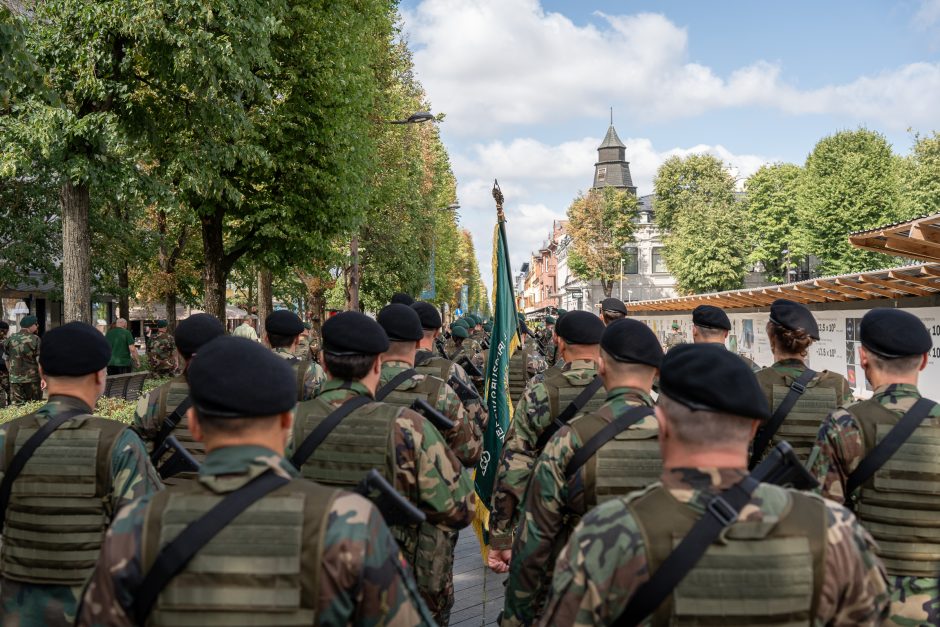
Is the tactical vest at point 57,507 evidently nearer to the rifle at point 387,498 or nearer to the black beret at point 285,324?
the rifle at point 387,498

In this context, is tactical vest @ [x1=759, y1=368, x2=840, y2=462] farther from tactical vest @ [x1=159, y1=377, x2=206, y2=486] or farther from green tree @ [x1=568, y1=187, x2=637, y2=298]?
green tree @ [x1=568, y1=187, x2=637, y2=298]

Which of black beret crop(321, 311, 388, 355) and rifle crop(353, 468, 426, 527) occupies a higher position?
black beret crop(321, 311, 388, 355)

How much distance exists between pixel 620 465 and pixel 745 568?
1374mm

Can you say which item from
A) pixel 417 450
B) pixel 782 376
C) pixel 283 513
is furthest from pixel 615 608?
pixel 782 376

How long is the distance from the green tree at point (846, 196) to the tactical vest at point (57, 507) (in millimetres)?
54180

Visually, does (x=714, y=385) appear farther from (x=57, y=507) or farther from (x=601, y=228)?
(x=601, y=228)

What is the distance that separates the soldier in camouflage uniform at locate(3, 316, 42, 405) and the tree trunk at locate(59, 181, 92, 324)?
3.01m

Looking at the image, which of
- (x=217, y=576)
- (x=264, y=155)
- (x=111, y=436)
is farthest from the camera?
(x=264, y=155)

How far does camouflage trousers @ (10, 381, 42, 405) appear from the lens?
1531cm

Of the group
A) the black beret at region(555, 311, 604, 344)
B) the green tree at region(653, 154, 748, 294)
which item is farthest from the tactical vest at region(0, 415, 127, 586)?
the green tree at region(653, 154, 748, 294)

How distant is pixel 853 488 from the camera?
3.55 meters

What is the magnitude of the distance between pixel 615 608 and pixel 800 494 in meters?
0.60

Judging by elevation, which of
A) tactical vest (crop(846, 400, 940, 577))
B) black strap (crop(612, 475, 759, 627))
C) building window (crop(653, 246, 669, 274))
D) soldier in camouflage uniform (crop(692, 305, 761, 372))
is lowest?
tactical vest (crop(846, 400, 940, 577))

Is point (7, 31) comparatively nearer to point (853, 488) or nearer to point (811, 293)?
point (853, 488)
